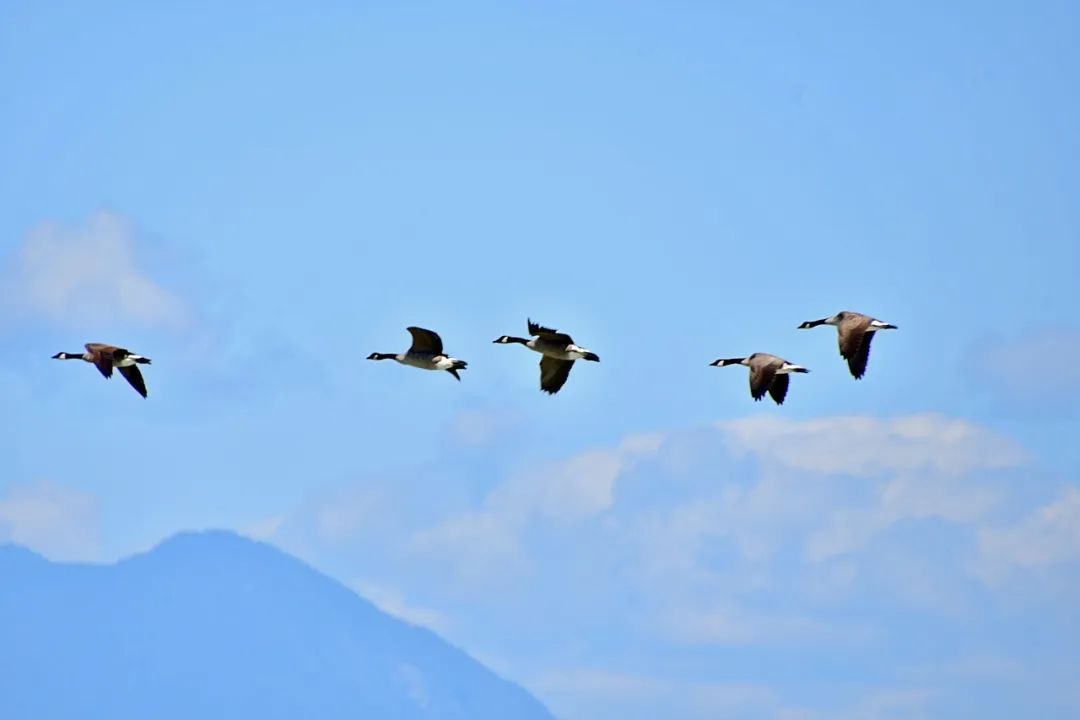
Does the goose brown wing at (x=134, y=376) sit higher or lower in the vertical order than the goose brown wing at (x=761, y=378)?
lower

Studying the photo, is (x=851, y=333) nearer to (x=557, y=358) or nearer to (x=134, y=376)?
(x=557, y=358)

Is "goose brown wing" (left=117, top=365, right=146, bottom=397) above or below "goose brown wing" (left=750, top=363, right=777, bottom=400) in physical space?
below

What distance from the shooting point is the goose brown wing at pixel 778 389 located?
39616mm

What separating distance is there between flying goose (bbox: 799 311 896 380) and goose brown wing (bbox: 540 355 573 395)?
16.9 feet

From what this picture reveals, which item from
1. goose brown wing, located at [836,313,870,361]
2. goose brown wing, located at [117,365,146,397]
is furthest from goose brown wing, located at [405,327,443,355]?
goose brown wing, located at [836,313,870,361]

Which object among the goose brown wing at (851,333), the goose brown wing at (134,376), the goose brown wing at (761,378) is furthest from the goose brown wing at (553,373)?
the goose brown wing at (134,376)

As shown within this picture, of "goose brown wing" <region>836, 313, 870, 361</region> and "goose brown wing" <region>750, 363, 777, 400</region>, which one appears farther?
"goose brown wing" <region>836, 313, 870, 361</region>

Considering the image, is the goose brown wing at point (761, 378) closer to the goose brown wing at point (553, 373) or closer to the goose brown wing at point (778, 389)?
the goose brown wing at point (778, 389)

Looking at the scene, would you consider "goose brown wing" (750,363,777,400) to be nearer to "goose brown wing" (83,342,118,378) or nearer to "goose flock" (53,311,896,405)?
"goose flock" (53,311,896,405)

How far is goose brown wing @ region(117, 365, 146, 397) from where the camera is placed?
133 feet

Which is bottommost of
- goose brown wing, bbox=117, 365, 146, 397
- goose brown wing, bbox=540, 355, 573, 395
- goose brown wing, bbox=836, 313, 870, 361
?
goose brown wing, bbox=117, 365, 146, 397

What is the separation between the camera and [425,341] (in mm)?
40031

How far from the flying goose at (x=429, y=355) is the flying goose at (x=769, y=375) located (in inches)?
212

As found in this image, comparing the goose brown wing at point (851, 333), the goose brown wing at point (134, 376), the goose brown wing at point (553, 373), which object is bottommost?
the goose brown wing at point (134, 376)
